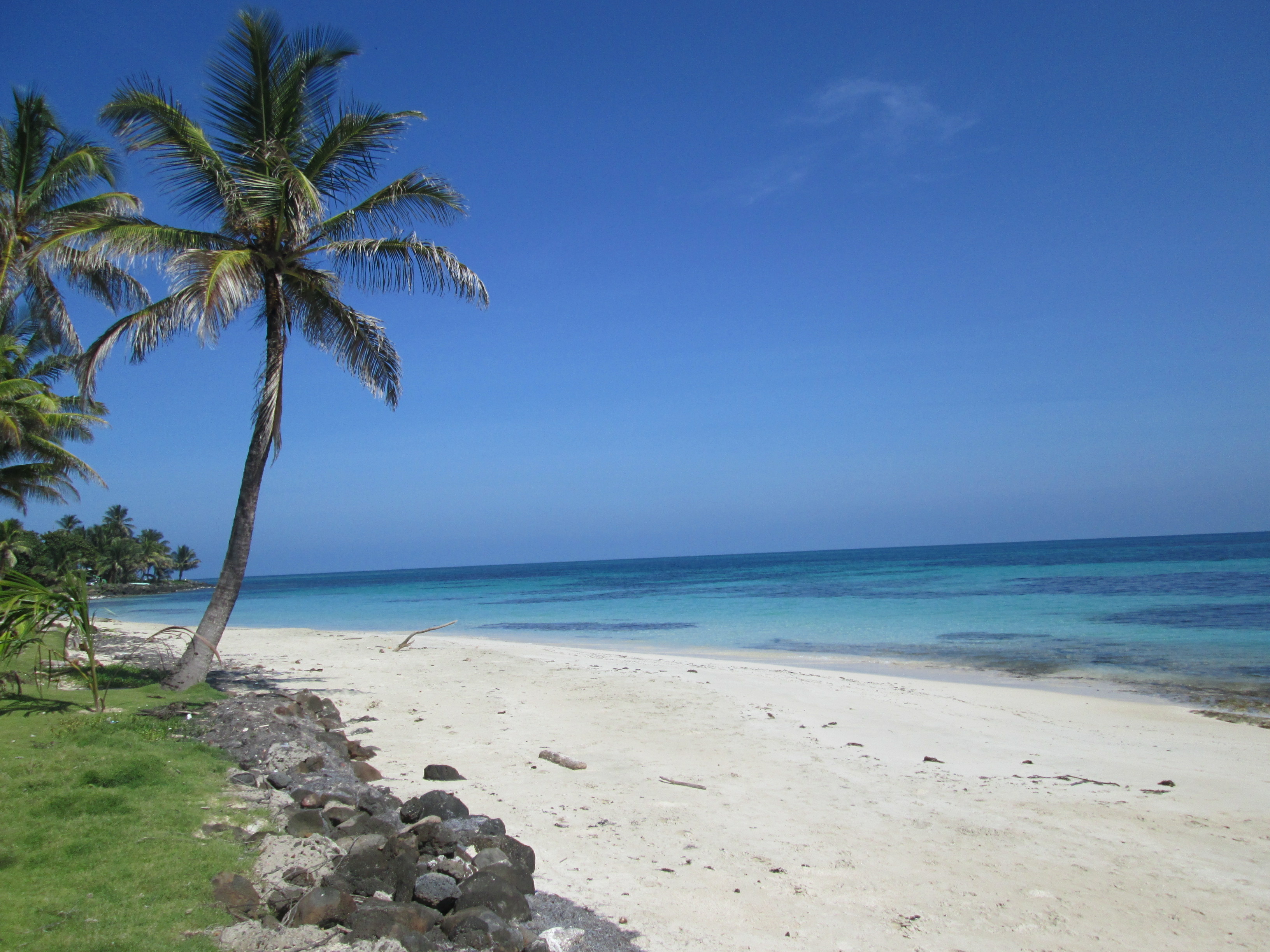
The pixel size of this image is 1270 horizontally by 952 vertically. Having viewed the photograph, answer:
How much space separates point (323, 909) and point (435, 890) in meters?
0.59

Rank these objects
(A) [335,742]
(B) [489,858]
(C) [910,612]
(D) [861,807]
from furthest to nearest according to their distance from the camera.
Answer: (C) [910,612] → (A) [335,742] → (D) [861,807] → (B) [489,858]

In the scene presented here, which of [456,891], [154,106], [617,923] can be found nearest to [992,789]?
[617,923]

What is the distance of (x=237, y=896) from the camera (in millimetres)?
3699

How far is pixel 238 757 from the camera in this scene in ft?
20.0

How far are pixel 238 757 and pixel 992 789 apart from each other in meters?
6.82

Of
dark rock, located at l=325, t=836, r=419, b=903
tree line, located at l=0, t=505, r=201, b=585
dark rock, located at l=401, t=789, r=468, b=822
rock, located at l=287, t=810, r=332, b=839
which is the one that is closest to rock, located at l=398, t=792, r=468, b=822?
dark rock, located at l=401, t=789, r=468, b=822

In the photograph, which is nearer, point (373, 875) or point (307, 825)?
point (373, 875)

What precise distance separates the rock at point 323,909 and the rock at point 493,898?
0.57 m

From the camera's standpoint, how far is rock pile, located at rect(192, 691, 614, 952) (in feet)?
11.7

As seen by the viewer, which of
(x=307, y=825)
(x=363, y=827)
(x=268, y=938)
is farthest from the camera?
(x=363, y=827)

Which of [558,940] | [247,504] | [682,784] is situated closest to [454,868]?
[558,940]

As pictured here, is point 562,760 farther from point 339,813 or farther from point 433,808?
point 339,813

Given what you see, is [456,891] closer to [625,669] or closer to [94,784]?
[94,784]

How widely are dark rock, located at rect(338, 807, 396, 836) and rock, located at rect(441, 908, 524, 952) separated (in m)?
1.14
